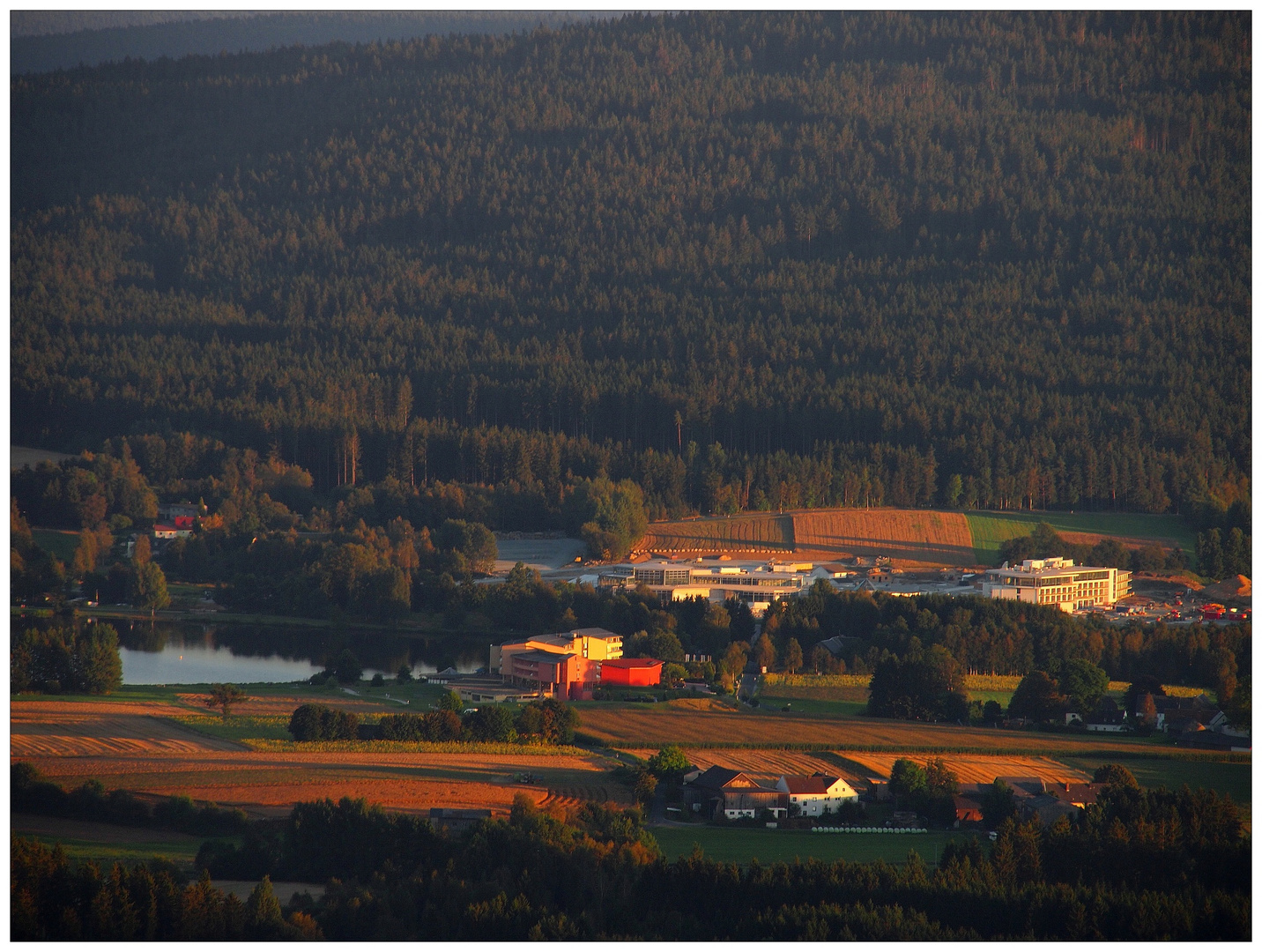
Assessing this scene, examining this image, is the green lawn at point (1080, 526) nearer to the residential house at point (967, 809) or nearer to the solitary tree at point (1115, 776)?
the solitary tree at point (1115, 776)

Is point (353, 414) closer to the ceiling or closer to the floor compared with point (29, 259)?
closer to the floor

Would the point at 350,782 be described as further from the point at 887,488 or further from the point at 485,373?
the point at 485,373

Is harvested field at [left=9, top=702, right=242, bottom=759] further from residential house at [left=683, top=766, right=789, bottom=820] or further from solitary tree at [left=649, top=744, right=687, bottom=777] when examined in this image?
residential house at [left=683, top=766, right=789, bottom=820]

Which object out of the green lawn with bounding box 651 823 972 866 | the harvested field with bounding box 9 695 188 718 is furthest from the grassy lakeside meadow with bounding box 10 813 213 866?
the harvested field with bounding box 9 695 188 718

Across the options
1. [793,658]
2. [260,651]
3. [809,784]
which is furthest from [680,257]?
[809,784]

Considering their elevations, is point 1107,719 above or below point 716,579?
below

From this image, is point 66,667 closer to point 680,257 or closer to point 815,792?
point 815,792

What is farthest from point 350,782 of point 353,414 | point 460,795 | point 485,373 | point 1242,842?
point 485,373
